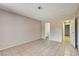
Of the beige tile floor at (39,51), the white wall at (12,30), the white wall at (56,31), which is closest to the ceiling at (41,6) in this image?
the white wall at (12,30)

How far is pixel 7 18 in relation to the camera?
208 inches

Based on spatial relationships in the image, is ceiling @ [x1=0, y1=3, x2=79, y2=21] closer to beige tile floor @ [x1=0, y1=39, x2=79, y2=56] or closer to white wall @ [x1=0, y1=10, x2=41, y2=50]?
white wall @ [x1=0, y1=10, x2=41, y2=50]

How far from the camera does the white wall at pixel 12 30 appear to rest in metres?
5.02

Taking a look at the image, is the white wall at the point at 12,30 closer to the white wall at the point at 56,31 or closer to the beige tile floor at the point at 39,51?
the beige tile floor at the point at 39,51

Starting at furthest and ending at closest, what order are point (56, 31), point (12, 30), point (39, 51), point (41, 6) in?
point (56, 31) < point (12, 30) < point (39, 51) < point (41, 6)

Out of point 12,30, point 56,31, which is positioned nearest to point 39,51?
point 12,30

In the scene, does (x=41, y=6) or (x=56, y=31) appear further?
(x=56, y=31)

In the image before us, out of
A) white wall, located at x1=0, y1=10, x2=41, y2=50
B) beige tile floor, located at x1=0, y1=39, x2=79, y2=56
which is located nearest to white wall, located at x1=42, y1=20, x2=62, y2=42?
white wall, located at x1=0, y1=10, x2=41, y2=50

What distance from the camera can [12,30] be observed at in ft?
18.6

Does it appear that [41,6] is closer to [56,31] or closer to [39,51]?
[39,51]

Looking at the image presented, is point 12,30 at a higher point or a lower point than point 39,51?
higher

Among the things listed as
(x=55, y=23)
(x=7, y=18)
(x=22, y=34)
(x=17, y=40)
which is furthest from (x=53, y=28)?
(x=7, y=18)

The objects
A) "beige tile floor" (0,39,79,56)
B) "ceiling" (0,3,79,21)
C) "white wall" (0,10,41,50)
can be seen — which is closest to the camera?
"ceiling" (0,3,79,21)

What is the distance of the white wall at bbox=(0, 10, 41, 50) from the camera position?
5.02 metres
